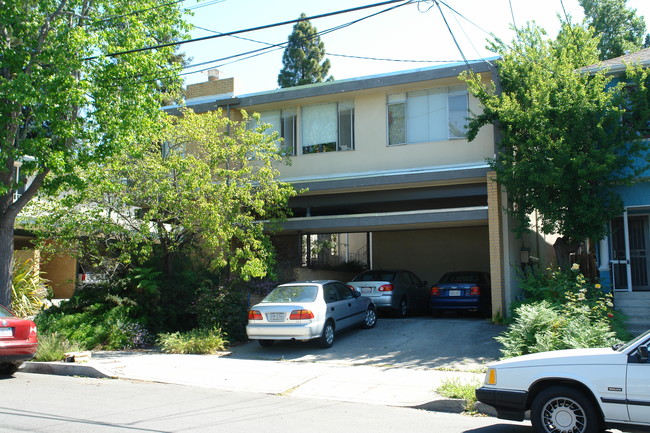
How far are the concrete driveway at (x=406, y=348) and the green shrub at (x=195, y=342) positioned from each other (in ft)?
1.51

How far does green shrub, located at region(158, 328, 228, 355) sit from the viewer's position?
512 inches

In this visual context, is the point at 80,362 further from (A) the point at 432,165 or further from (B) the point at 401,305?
(A) the point at 432,165

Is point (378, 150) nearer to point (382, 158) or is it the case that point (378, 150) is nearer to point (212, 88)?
point (382, 158)

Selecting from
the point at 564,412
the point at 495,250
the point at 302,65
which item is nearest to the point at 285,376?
the point at 564,412

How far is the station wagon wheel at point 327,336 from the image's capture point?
12.6 metres

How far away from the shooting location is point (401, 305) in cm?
1641

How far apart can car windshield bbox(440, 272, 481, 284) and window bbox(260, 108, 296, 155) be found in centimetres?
609

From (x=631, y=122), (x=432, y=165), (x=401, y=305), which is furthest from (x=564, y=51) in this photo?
(x=401, y=305)

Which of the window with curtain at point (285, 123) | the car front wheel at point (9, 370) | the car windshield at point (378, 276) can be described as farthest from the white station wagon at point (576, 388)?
the window with curtain at point (285, 123)

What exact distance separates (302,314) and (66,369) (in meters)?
4.69

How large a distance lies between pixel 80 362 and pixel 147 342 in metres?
2.53

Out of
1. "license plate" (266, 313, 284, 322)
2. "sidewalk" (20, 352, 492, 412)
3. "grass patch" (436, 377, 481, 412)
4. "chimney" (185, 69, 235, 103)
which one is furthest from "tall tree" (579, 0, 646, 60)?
"grass patch" (436, 377, 481, 412)

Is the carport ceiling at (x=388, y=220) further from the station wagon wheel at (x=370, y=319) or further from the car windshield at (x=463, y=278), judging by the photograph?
the station wagon wheel at (x=370, y=319)

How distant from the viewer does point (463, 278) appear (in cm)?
1638
